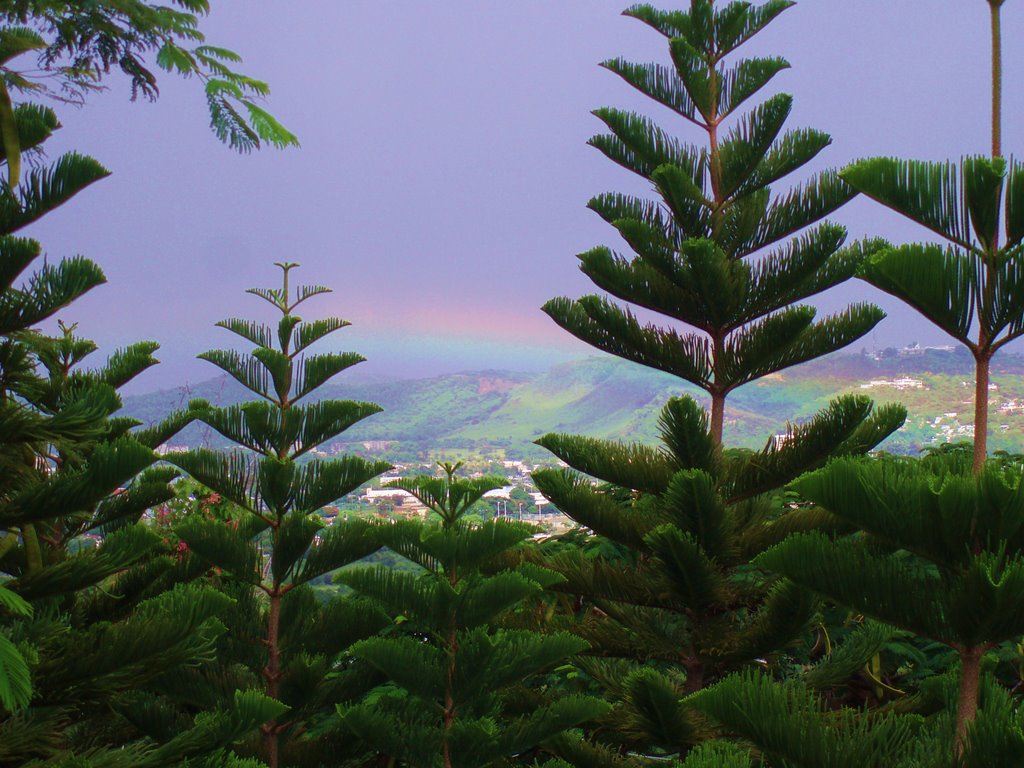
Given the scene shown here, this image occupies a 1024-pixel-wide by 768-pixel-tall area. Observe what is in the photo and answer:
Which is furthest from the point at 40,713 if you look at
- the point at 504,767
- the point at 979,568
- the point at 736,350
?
the point at 736,350

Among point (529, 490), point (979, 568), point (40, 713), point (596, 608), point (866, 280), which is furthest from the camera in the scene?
point (596, 608)

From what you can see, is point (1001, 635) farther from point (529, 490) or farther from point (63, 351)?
point (63, 351)

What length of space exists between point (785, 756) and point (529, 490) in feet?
4.35

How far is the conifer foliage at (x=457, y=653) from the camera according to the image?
2.08 meters

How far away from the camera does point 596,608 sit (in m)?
2.80

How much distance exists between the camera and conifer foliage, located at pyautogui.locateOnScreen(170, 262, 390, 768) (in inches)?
93.4

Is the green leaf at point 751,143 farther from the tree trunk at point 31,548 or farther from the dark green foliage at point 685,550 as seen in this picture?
the tree trunk at point 31,548

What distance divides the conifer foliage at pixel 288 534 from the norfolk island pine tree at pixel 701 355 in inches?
24.3

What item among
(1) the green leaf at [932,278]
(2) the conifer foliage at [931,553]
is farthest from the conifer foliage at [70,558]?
(1) the green leaf at [932,278]

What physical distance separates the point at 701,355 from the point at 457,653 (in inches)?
44.6

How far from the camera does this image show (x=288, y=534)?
2377 millimetres

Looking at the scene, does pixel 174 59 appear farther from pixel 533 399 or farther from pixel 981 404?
pixel 533 399

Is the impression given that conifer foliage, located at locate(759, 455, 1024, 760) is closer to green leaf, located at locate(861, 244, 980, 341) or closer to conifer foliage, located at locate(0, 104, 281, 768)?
green leaf, located at locate(861, 244, 980, 341)

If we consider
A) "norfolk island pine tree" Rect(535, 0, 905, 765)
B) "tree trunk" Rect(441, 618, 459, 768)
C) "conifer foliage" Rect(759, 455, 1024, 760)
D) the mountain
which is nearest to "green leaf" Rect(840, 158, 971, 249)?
"conifer foliage" Rect(759, 455, 1024, 760)
